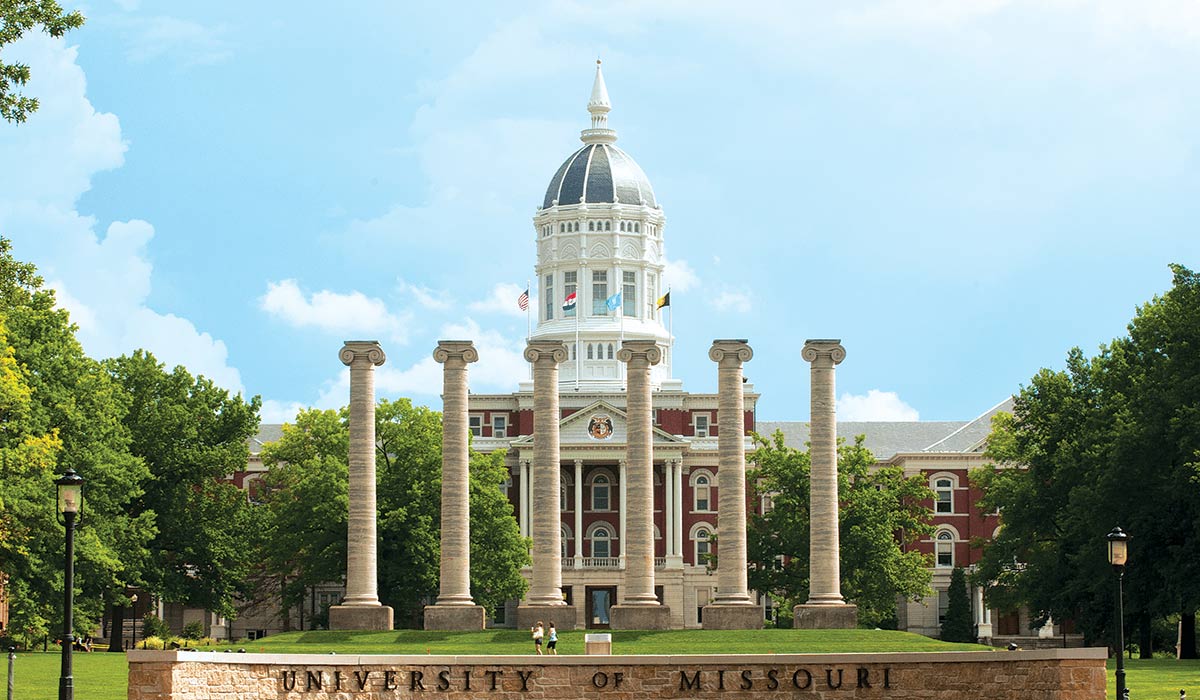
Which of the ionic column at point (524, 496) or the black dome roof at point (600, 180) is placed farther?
the black dome roof at point (600, 180)

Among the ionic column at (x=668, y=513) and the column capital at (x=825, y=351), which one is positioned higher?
the column capital at (x=825, y=351)

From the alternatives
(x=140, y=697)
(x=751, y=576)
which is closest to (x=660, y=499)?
(x=751, y=576)

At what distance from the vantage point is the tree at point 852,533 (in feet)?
322

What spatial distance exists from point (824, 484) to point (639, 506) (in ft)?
24.6

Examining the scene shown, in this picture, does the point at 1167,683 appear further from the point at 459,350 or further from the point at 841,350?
the point at 459,350

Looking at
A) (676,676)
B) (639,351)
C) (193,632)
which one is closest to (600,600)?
(193,632)

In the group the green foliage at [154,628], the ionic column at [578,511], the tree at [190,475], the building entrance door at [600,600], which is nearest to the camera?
the tree at [190,475]

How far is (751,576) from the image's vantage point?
10019cm

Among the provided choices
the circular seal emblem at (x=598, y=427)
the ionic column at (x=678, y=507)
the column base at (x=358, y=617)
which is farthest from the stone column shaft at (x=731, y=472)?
the circular seal emblem at (x=598, y=427)

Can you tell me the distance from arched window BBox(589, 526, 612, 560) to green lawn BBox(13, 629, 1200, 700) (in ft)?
164

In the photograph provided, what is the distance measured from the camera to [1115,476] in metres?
73.4

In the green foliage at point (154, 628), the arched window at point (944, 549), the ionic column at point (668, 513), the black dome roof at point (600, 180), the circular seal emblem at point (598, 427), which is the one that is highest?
the black dome roof at point (600, 180)

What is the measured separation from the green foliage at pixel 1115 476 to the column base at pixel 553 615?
70.2ft

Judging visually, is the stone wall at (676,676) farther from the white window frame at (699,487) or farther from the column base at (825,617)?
the white window frame at (699,487)
